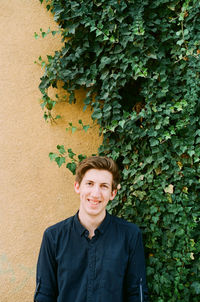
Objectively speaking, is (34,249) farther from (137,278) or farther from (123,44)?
(123,44)

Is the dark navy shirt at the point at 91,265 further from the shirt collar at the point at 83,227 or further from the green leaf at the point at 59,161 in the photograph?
the green leaf at the point at 59,161

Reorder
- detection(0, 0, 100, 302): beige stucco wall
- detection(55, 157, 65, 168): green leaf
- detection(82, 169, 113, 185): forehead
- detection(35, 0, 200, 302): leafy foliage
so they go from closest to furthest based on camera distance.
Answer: detection(82, 169, 113, 185): forehead < detection(35, 0, 200, 302): leafy foliage < detection(55, 157, 65, 168): green leaf < detection(0, 0, 100, 302): beige stucco wall

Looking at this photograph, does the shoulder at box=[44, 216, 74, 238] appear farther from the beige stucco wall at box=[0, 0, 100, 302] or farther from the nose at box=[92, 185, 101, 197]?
the beige stucco wall at box=[0, 0, 100, 302]

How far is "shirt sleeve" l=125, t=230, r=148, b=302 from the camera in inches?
79.2

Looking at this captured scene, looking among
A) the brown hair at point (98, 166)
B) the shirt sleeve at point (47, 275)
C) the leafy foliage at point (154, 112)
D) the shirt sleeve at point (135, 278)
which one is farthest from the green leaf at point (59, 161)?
the shirt sleeve at point (135, 278)

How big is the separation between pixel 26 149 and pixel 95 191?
1080 mm

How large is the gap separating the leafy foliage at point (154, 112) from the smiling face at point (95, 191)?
0.48 metres

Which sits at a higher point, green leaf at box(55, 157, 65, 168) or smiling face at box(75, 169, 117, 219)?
green leaf at box(55, 157, 65, 168)

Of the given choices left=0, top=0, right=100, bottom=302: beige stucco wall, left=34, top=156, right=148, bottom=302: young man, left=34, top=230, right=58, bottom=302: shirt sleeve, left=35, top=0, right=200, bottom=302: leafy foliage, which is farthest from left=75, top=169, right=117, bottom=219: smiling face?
left=0, top=0, right=100, bottom=302: beige stucco wall

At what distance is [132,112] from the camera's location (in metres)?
2.46

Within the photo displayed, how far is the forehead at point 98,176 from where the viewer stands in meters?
2.04

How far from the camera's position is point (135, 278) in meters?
2.03

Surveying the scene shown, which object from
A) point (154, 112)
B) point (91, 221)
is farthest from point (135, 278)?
point (154, 112)

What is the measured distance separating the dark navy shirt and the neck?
0.04 meters
